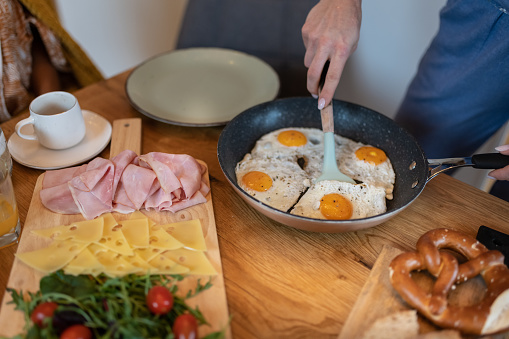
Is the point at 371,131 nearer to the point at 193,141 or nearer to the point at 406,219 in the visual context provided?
the point at 406,219

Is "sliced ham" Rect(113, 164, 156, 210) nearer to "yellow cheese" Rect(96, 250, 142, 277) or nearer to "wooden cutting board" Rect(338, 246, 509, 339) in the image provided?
"yellow cheese" Rect(96, 250, 142, 277)

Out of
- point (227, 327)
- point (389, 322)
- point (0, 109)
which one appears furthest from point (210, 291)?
point (0, 109)

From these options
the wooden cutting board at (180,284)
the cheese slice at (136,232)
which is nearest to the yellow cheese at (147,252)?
the cheese slice at (136,232)

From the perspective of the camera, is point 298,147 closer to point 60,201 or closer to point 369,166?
point 369,166

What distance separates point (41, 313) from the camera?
0.95m

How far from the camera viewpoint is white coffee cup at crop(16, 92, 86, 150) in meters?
1.47

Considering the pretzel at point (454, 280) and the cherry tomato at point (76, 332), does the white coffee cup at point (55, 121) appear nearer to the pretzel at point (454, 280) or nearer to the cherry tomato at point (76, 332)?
the cherry tomato at point (76, 332)

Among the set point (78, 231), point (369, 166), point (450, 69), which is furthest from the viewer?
point (450, 69)

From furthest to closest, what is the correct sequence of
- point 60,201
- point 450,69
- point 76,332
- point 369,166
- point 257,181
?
1. point 450,69
2. point 369,166
3. point 257,181
4. point 60,201
5. point 76,332

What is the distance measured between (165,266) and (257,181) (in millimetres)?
445

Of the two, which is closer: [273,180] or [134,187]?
[134,187]

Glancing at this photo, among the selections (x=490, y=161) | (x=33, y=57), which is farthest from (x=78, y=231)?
(x=33, y=57)

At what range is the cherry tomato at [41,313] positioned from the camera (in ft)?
3.11

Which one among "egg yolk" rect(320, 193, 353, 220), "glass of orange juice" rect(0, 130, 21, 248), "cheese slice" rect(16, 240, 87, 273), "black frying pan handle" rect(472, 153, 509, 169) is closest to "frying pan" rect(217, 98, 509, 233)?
"black frying pan handle" rect(472, 153, 509, 169)
